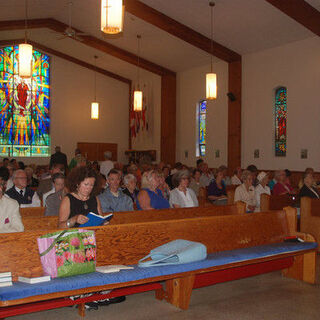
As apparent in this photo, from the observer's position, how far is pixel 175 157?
15.0 metres

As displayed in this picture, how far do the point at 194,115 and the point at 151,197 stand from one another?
9172mm

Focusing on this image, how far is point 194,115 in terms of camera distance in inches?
558

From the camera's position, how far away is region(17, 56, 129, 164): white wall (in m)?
16.4

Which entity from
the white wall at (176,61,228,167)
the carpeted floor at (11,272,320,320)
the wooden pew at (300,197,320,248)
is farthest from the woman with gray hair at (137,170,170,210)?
the white wall at (176,61,228,167)

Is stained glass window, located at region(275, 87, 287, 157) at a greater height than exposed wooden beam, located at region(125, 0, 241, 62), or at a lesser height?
lesser

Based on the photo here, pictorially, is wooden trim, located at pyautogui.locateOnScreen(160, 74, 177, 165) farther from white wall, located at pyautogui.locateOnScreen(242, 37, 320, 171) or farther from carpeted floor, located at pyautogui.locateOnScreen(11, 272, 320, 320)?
carpeted floor, located at pyautogui.locateOnScreen(11, 272, 320, 320)

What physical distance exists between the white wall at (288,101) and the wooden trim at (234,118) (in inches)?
5.5

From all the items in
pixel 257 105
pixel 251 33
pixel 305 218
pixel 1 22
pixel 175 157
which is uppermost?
pixel 1 22

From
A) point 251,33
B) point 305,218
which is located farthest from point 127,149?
point 305,218

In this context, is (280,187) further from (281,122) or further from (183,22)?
(183,22)

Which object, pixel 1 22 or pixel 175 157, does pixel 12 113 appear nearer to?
pixel 1 22

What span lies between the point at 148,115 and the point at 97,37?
3.79 meters

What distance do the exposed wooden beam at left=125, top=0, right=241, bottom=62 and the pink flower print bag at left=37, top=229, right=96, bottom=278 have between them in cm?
803

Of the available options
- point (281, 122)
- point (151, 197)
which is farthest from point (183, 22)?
point (151, 197)
